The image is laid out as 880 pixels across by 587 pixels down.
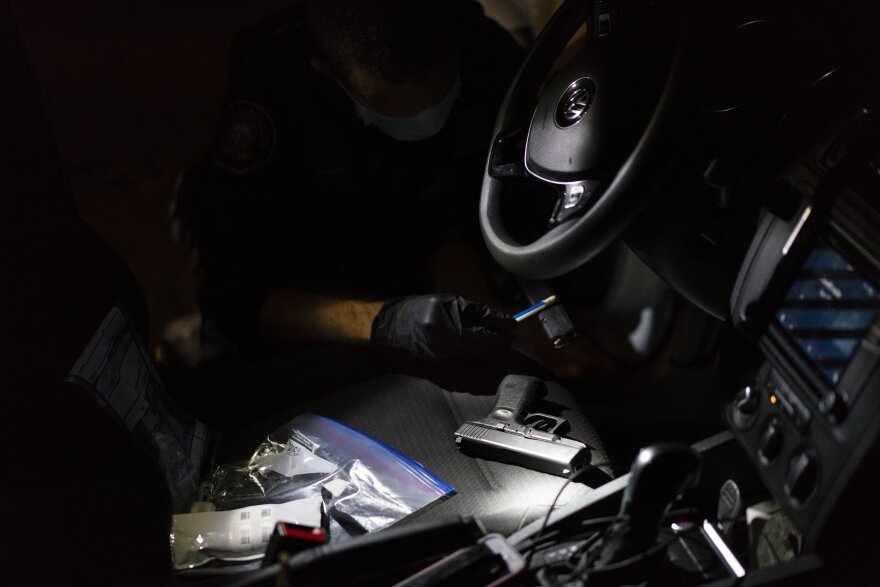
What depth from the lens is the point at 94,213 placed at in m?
2.06

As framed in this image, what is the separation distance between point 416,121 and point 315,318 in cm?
43

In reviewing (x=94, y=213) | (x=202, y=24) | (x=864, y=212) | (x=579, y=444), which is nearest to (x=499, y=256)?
(x=579, y=444)

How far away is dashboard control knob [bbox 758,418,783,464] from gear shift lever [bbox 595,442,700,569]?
9 cm

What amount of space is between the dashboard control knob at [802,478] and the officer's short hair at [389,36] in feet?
2.69

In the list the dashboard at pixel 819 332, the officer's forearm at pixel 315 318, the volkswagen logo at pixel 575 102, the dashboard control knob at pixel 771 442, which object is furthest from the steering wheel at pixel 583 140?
the officer's forearm at pixel 315 318

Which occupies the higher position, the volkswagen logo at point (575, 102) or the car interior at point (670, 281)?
the volkswagen logo at point (575, 102)

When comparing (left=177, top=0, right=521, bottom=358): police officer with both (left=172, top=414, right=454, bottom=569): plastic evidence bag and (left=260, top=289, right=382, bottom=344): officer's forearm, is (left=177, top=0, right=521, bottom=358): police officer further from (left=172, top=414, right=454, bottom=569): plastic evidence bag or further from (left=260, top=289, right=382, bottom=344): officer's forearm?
(left=172, top=414, right=454, bottom=569): plastic evidence bag

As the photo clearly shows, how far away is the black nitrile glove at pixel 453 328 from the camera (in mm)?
1185

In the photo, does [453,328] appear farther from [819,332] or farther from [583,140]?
[819,332]

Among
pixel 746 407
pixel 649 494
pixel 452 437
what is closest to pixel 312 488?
pixel 452 437

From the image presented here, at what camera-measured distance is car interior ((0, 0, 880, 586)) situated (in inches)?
29.3

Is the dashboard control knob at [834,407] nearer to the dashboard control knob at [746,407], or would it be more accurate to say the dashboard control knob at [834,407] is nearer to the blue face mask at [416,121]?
the dashboard control knob at [746,407]

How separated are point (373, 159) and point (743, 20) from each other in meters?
0.72

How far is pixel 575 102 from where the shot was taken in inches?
37.8
